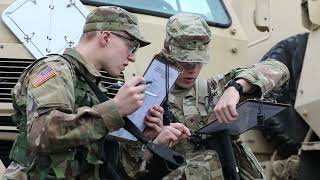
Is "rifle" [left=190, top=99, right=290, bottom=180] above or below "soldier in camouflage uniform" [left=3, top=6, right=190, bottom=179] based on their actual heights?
below

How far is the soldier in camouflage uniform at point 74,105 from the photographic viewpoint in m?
2.61

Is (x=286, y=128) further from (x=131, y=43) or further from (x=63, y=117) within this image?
(x=63, y=117)

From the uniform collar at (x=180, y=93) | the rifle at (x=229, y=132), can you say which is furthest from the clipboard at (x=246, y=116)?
the uniform collar at (x=180, y=93)

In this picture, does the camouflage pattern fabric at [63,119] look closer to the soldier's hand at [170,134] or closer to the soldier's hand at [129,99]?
the soldier's hand at [129,99]

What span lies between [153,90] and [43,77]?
0.56 meters

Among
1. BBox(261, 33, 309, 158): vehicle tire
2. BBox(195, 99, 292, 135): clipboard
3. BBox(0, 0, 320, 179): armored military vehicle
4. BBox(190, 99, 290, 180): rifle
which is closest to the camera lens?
BBox(195, 99, 292, 135): clipboard

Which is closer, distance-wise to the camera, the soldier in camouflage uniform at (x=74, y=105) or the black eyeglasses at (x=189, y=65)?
the soldier in camouflage uniform at (x=74, y=105)

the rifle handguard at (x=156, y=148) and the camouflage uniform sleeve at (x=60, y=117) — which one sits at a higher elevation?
the camouflage uniform sleeve at (x=60, y=117)

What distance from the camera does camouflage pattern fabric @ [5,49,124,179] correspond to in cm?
259

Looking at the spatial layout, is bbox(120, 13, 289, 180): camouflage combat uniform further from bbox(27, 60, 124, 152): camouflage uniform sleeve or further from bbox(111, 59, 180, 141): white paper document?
bbox(27, 60, 124, 152): camouflage uniform sleeve

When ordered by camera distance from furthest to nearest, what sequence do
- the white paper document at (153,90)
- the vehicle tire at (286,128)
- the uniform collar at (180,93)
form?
the vehicle tire at (286,128) → the uniform collar at (180,93) → the white paper document at (153,90)

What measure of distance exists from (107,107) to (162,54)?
0.67 m

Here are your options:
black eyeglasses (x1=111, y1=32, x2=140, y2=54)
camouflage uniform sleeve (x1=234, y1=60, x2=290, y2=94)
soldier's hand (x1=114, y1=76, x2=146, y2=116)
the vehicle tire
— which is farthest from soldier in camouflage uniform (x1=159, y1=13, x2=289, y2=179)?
the vehicle tire

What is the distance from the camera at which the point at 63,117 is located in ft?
8.50
